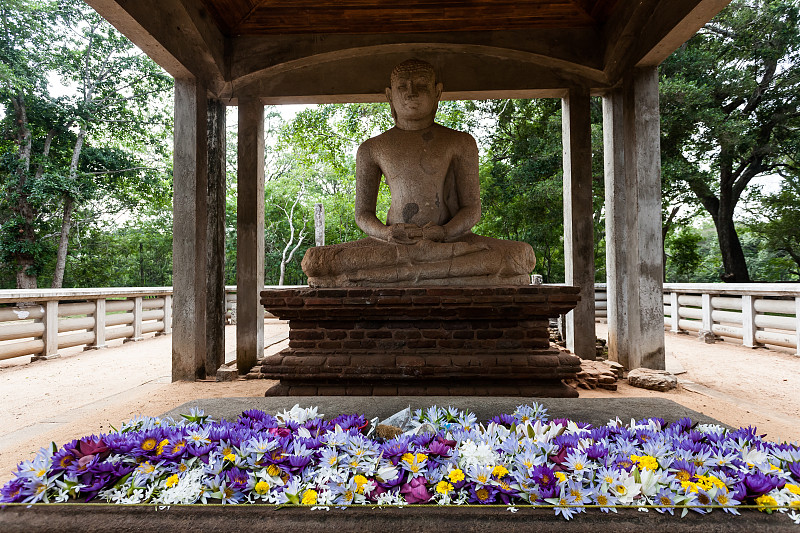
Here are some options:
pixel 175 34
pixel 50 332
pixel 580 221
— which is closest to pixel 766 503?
pixel 580 221

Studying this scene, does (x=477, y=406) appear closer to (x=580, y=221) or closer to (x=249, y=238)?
(x=580, y=221)

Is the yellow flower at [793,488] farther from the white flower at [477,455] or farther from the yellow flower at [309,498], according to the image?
the yellow flower at [309,498]

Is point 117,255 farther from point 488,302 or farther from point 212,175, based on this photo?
point 488,302

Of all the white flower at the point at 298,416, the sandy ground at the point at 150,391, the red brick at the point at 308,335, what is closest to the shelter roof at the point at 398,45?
the red brick at the point at 308,335

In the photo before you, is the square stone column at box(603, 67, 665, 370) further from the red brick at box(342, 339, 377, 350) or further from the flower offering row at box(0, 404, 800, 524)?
the flower offering row at box(0, 404, 800, 524)

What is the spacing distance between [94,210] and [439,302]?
16048mm

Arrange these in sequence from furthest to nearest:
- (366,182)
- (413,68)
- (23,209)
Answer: (23,209)
(366,182)
(413,68)

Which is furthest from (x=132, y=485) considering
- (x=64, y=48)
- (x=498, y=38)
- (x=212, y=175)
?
(x=64, y=48)

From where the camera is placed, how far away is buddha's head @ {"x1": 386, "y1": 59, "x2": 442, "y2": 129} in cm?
431

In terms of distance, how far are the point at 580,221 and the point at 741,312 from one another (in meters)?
Answer: 4.75

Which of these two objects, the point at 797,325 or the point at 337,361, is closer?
the point at 337,361

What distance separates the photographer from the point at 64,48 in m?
12.6

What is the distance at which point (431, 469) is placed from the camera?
1.53 m

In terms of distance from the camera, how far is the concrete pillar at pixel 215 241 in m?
Result: 5.56
